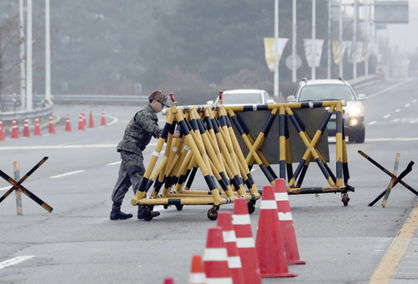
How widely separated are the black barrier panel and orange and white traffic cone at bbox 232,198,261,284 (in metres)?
7.39

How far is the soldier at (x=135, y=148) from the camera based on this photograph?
14.3 meters

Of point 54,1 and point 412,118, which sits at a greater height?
point 54,1

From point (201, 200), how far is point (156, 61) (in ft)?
289

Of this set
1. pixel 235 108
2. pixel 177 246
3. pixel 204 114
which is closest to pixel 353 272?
pixel 177 246

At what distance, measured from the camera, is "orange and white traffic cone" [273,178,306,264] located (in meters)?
9.95

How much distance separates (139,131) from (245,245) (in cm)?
628

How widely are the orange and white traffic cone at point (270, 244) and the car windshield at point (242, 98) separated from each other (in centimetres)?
2285

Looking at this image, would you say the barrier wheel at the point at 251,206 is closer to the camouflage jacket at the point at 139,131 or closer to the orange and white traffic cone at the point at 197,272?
the camouflage jacket at the point at 139,131

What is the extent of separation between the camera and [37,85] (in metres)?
113

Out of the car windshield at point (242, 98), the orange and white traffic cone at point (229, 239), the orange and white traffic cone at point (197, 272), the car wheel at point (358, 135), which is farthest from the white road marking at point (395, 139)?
the orange and white traffic cone at point (197, 272)

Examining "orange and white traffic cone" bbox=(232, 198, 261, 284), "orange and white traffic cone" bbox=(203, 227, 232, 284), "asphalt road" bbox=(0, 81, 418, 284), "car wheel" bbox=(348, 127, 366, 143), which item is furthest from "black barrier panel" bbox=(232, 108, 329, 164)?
"car wheel" bbox=(348, 127, 366, 143)

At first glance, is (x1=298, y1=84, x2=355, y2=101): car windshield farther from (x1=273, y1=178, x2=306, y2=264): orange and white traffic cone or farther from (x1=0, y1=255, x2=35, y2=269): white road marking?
(x1=273, y1=178, x2=306, y2=264): orange and white traffic cone

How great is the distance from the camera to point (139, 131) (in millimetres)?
14539

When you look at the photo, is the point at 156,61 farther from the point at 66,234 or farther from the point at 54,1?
the point at 66,234
